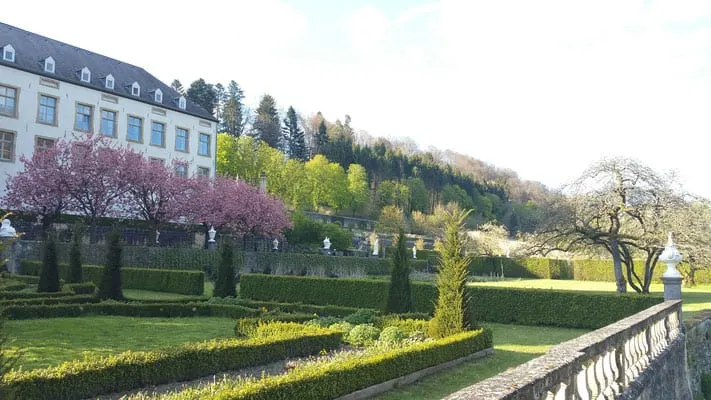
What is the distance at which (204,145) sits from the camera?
169ft

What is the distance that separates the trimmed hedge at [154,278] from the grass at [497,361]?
11.9 metres

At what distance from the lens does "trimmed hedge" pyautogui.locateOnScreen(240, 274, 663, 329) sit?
1758cm

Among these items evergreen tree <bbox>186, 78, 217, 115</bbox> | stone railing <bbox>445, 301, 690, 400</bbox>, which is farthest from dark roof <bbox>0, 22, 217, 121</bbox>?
stone railing <bbox>445, 301, 690, 400</bbox>

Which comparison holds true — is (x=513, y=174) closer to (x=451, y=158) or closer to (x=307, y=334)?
(x=451, y=158)

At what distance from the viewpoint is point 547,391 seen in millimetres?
4012

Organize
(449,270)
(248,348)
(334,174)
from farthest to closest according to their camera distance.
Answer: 1. (334,174)
2. (449,270)
3. (248,348)

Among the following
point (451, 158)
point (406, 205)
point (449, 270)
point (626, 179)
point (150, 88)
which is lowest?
point (449, 270)

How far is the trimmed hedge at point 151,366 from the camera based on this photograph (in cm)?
696

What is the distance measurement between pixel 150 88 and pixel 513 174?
96.1 m

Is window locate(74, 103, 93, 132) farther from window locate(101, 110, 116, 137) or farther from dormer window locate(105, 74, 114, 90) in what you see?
dormer window locate(105, 74, 114, 90)

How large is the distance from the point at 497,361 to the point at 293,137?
2994 inches

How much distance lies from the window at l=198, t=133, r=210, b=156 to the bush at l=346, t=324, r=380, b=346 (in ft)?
135

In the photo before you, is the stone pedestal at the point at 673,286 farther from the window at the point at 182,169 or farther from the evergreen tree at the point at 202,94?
the evergreen tree at the point at 202,94

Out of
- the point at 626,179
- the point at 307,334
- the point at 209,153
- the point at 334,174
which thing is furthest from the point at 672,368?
the point at 334,174
